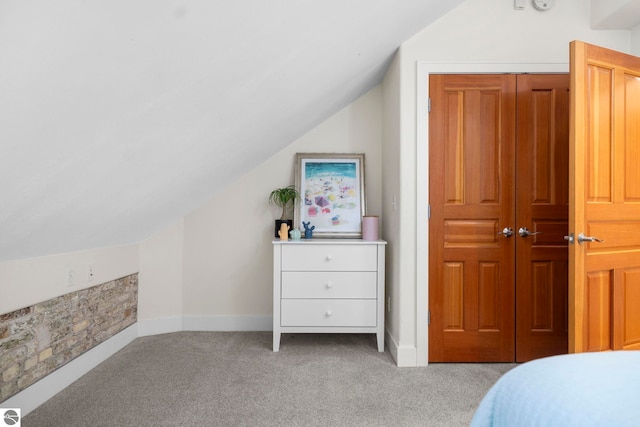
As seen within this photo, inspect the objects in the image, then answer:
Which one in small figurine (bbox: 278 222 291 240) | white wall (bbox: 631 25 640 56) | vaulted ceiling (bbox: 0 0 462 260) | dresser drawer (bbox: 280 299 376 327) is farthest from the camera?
small figurine (bbox: 278 222 291 240)

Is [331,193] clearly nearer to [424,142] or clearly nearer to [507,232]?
[424,142]

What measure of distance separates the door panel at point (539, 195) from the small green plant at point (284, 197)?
1702 mm

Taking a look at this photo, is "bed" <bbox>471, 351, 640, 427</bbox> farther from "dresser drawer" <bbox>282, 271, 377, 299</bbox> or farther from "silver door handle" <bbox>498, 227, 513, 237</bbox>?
"dresser drawer" <bbox>282, 271, 377, 299</bbox>

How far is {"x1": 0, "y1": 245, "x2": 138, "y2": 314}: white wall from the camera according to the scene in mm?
1913

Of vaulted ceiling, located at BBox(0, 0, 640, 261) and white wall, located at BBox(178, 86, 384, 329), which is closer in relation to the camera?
vaulted ceiling, located at BBox(0, 0, 640, 261)

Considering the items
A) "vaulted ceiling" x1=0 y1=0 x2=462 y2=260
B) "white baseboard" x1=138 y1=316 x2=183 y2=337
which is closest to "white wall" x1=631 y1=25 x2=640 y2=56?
"vaulted ceiling" x1=0 y1=0 x2=462 y2=260

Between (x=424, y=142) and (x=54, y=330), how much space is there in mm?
2479

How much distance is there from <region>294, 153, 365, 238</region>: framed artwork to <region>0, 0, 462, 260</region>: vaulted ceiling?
2.63 feet

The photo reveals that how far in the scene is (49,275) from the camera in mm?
2178

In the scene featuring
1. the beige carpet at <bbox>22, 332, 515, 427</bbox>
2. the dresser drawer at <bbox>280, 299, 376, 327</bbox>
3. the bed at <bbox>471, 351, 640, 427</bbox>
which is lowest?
the beige carpet at <bbox>22, 332, 515, 427</bbox>

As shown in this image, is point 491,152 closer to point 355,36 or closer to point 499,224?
point 499,224

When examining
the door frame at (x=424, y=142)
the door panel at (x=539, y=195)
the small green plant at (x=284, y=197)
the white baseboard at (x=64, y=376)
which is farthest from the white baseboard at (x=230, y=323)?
the door panel at (x=539, y=195)

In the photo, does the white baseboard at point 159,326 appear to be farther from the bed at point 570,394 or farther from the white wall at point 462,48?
the bed at point 570,394

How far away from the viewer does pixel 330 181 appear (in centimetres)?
354
